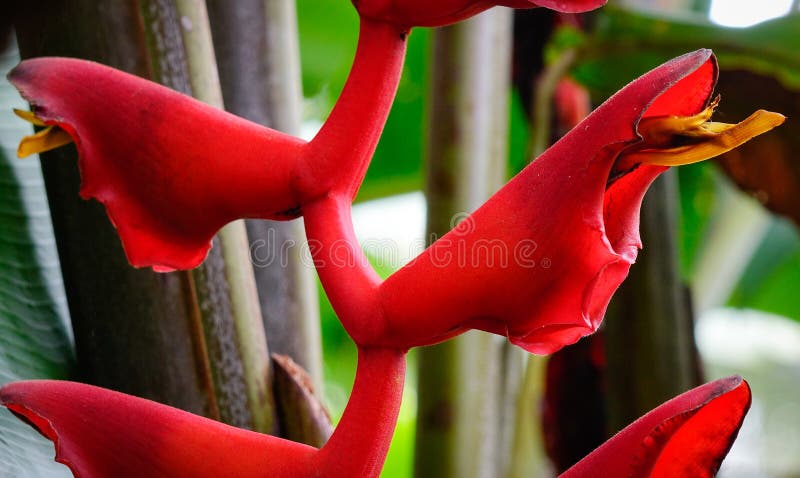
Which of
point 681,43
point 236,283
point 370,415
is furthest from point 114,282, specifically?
point 681,43

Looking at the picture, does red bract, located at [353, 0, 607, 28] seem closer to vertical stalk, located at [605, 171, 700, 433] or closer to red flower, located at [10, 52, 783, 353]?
red flower, located at [10, 52, 783, 353]

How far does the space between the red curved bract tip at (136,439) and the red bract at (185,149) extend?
6 cm

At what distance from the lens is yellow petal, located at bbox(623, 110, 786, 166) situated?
300 millimetres

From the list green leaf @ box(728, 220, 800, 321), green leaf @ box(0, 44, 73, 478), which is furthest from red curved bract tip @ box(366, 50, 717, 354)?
green leaf @ box(728, 220, 800, 321)

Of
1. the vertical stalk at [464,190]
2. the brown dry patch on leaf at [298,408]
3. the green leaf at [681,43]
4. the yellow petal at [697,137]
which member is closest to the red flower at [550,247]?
the yellow petal at [697,137]

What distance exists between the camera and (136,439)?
34cm

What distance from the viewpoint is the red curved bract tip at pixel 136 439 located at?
13.3 inches

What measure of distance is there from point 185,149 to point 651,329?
502 millimetres

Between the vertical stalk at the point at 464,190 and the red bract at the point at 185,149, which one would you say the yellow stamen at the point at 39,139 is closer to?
the red bract at the point at 185,149

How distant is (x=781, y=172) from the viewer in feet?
3.34

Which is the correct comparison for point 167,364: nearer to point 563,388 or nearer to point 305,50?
point 563,388

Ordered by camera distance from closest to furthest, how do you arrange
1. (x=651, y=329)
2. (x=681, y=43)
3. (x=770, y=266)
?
(x=651, y=329) < (x=681, y=43) < (x=770, y=266)

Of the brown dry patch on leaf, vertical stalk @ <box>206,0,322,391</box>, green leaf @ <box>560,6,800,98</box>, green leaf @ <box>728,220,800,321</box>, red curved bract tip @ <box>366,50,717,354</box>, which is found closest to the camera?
red curved bract tip @ <box>366,50,717,354</box>

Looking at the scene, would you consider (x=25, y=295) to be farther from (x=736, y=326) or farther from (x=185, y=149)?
(x=736, y=326)
